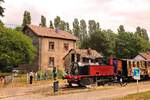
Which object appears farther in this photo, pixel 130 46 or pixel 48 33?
pixel 130 46

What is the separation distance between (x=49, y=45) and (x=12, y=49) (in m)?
14.5

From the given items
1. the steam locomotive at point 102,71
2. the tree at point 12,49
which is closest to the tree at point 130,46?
the tree at point 12,49

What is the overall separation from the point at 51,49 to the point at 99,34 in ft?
149

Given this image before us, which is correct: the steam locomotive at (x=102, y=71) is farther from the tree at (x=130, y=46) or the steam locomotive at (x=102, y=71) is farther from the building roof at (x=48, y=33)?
the tree at (x=130, y=46)

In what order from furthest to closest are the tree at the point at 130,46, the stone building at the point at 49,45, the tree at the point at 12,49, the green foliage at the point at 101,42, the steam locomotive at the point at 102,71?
the tree at the point at 130,46, the green foliage at the point at 101,42, the stone building at the point at 49,45, the tree at the point at 12,49, the steam locomotive at the point at 102,71

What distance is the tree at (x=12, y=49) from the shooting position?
49094 mm

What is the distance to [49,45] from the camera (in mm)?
64500

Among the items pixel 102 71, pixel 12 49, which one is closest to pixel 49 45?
pixel 12 49

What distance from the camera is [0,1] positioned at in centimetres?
4547

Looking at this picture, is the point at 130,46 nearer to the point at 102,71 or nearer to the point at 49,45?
the point at 49,45

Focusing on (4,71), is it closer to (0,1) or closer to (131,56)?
(0,1)

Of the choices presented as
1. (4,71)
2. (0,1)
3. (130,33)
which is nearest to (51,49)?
(4,71)

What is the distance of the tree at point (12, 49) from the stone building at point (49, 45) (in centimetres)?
897

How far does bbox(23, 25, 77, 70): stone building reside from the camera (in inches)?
2492
